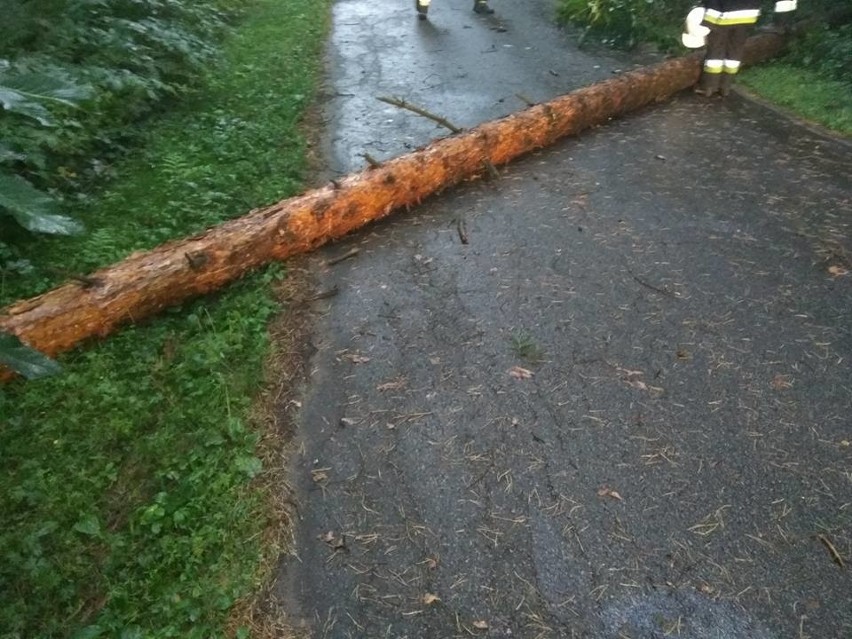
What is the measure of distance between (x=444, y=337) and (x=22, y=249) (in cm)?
335

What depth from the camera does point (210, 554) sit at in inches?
123

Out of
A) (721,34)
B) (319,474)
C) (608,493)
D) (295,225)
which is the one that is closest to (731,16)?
(721,34)

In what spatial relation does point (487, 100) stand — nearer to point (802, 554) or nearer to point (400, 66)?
point (400, 66)

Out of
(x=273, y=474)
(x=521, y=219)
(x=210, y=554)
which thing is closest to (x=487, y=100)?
(x=521, y=219)

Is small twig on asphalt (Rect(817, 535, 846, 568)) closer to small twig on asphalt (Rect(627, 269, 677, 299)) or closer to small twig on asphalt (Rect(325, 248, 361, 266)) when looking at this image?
small twig on asphalt (Rect(627, 269, 677, 299))

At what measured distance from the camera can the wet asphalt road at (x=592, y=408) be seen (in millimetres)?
2947

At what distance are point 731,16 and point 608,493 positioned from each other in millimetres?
6470

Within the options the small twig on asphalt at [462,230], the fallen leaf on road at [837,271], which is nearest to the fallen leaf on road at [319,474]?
the small twig on asphalt at [462,230]

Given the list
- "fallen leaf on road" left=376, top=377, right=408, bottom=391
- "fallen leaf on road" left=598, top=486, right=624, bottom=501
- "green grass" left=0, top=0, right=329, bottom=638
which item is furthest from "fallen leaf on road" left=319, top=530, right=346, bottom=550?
"fallen leaf on road" left=598, top=486, right=624, bottom=501

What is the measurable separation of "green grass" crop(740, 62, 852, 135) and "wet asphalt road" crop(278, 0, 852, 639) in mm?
830

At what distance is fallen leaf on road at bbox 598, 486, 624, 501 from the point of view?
11.0ft

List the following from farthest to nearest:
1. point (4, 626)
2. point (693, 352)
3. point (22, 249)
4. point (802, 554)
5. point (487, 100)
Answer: point (487, 100) < point (22, 249) < point (693, 352) < point (802, 554) < point (4, 626)

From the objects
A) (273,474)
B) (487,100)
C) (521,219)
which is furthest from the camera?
(487,100)

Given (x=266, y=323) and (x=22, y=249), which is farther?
(x=22, y=249)
